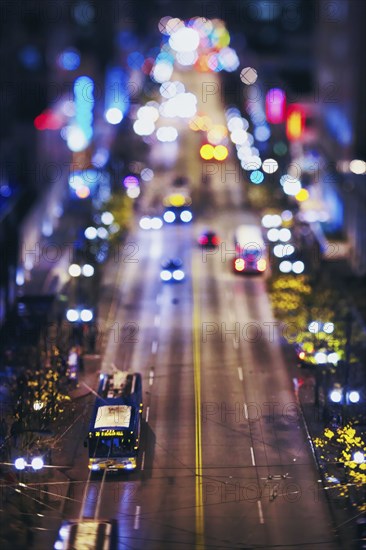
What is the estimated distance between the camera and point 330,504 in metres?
62.9

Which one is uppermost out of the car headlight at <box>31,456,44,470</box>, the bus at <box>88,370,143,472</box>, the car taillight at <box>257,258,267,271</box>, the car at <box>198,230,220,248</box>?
the car at <box>198,230,220,248</box>

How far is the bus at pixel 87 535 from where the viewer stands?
5766 centimetres

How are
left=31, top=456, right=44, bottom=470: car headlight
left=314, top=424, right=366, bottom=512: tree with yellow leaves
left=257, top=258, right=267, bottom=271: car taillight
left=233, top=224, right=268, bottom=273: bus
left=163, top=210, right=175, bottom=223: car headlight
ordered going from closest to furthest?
left=314, top=424, right=366, bottom=512: tree with yellow leaves
left=31, top=456, right=44, bottom=470: car headlight
left=233, top=224, right=268, bottom=273: bus
left=257, top=258, right=267, bottom=271: car taillight
left=163, top=210, right=175, bottom=223: car headlight

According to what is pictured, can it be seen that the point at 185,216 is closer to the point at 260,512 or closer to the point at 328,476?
the point at 328,476

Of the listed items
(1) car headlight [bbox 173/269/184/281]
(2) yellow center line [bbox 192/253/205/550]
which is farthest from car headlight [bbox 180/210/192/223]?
(1) car headlight [bbox 173/269/184/281]

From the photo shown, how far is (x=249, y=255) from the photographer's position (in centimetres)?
10838

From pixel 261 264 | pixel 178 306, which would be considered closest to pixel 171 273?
pixel 178 306

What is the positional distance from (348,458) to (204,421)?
1254 centimetres

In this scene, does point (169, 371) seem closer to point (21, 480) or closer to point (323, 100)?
point (21, 480)

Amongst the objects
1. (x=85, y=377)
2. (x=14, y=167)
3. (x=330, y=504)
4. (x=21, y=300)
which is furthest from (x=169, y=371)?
(x=14, y=167)

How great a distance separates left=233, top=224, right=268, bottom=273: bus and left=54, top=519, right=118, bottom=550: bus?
166ft

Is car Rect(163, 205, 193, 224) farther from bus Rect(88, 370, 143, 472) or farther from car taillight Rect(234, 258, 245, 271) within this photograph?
bus Rect(88, 370, 143, 472)

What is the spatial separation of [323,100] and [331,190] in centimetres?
2148

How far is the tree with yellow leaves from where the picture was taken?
64.2m
